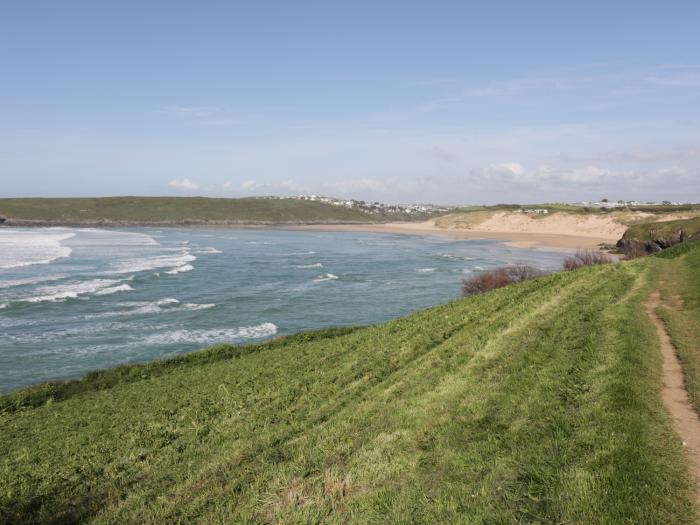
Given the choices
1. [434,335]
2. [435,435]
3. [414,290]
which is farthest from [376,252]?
[435,435]

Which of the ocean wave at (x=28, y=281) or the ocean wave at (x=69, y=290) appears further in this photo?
the ocean wave at (x=28, y=281)

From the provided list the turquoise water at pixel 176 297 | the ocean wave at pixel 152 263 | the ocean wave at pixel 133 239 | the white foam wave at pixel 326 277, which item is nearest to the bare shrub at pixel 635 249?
the turquoise water at pixel 176 297

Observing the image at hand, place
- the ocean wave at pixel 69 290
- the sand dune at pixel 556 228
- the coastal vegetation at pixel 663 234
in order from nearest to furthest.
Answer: the ocean wave at pixel 69 290
the coastal vegetation at pixel 663 234
the sand dune at pixel 556 228

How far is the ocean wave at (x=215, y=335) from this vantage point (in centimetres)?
3716

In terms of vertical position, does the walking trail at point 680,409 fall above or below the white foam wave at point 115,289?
above

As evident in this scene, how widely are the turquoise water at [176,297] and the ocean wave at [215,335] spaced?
0.08m

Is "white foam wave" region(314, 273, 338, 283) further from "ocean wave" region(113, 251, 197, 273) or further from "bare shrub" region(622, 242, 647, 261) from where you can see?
"bare shrub" region(622, 242, 647, 261)

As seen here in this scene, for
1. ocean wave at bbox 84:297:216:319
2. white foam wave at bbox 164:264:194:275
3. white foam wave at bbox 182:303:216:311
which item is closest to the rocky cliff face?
white foam wave at bbox 182:303:216:311

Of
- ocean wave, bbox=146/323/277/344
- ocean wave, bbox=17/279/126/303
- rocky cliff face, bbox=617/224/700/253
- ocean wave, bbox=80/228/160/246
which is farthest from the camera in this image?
ocean wave, bbox=80/228/160/246

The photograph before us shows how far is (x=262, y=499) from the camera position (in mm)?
9625

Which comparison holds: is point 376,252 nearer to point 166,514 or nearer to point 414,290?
point 414,290

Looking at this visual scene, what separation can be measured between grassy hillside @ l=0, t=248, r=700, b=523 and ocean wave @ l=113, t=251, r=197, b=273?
50761 millimetres

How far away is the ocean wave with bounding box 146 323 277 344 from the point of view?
3716 cm

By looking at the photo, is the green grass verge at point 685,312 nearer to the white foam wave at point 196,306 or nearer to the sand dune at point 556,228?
the white foam wave at point 196,306
